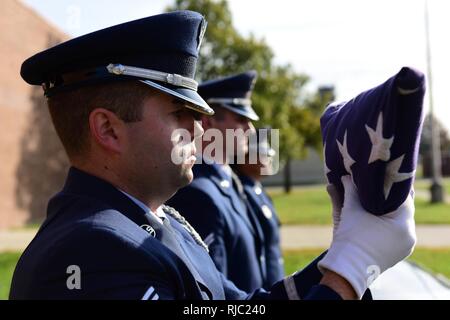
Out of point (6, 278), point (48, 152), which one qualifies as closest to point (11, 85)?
point (48, 152)

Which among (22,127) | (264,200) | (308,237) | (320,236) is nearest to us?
(264,200)

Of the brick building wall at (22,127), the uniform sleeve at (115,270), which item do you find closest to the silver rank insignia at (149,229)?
the uniform sleeve at (115,270)

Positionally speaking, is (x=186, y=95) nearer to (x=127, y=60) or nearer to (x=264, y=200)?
(x=127, y=60)

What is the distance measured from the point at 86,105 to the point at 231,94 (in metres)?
2.62

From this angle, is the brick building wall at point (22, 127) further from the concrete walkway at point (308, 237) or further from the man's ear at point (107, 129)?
the man's ear at point (107, 129)

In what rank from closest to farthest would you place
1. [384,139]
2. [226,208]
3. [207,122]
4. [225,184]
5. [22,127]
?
1. [384,139]
2. [226,208]
3. [225,184]
4. [207,122]
5. [22,127]

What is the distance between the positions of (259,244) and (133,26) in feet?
7.01

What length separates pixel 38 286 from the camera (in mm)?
1429

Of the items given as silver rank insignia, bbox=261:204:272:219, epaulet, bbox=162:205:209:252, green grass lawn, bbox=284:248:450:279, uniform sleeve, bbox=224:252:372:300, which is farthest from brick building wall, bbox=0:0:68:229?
uniform sleeve, bbox=224:252:372:300

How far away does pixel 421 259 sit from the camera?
8.52m

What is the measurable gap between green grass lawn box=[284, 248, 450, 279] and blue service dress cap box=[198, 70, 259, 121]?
3742 mm

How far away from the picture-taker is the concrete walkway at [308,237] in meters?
10.4

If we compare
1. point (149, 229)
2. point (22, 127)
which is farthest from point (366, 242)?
point (22, 127)

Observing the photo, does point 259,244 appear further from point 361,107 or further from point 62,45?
point 361,107
